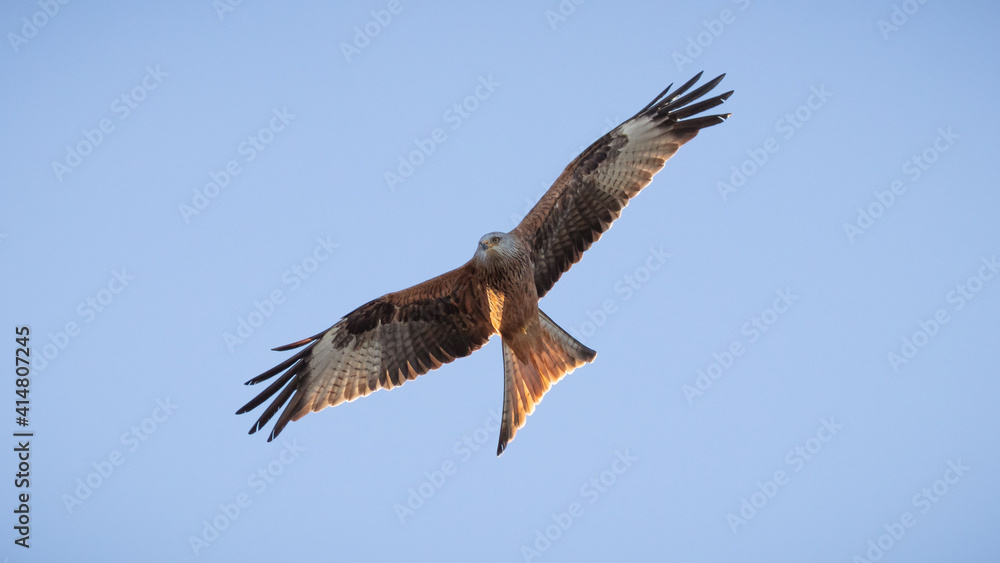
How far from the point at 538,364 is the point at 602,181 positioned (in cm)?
198

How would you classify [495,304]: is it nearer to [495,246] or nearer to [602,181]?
[495,246]

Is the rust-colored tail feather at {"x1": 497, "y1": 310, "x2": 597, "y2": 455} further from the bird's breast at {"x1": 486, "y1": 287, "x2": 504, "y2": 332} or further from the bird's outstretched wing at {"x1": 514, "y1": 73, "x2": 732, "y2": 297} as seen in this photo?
the bird's outstretched wing at {"x1": 514, "y1": 73, "x2": 732, "y2": 297}

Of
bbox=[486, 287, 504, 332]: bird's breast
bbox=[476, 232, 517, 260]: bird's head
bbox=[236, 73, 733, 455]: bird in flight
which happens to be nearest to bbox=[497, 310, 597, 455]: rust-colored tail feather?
bbox=[236, 73, 733, 455]: bird in flight

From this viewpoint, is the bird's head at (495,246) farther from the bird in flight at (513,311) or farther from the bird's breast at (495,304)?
the bird's breast at (495,304)

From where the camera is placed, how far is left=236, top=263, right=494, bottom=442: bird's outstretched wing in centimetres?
800

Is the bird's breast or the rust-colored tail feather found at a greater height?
the bird's breast

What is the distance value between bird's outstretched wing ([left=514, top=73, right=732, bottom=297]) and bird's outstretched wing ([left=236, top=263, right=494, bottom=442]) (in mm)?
903

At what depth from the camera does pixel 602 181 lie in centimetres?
800

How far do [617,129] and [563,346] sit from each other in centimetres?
229

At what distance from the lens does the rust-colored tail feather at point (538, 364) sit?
7707mm

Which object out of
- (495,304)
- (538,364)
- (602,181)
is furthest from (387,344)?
(602,181)

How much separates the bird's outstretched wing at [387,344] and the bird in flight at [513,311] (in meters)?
0.01

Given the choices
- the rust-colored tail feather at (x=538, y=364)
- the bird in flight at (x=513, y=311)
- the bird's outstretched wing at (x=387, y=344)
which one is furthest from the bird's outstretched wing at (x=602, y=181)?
the bird's outstretched wing at (x=387, y=344)

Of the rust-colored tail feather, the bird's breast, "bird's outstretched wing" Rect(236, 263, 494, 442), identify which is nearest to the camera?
the bird's breast
